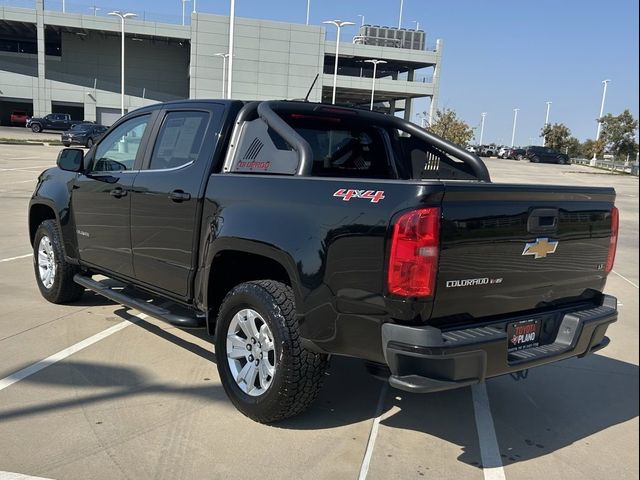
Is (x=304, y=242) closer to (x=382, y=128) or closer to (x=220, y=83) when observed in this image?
(x=382, y=128)

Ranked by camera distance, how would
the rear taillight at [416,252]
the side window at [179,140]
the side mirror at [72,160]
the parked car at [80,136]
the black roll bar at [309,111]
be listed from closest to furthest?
1. the rear taillight at [416,252]
2. the black roll bar at [309,111]
3. the side window at [179,140]
4. the side mirror at [72,160]
5. the parked car at [80,136]

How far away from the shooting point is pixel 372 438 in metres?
3.55

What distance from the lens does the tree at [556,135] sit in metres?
69.0

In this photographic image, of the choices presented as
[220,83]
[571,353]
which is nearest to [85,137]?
[220,83]

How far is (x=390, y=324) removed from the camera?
2.88 meters

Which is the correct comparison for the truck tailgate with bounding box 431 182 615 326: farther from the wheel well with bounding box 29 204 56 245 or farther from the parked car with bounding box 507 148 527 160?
the parked car with bounding box 507 148 527 160

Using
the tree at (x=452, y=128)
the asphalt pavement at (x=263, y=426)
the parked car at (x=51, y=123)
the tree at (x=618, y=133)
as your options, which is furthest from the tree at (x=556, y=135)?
the asphalt pavement at (x=263, y=426)

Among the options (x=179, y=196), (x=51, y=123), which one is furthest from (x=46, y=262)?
(x=51, y=123)

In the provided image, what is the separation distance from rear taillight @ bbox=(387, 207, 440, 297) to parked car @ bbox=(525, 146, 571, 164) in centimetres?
5901

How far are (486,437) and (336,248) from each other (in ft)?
5.36

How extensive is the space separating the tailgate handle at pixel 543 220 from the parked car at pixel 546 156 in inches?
2292

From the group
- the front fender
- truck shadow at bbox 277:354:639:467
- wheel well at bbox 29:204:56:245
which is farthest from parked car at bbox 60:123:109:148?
truck shadow at bbox 277:354:639:467

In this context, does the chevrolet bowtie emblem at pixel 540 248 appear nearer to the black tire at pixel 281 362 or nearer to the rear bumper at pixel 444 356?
the rear bumper at pixel 444 356

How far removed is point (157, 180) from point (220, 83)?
61967 millimetres
